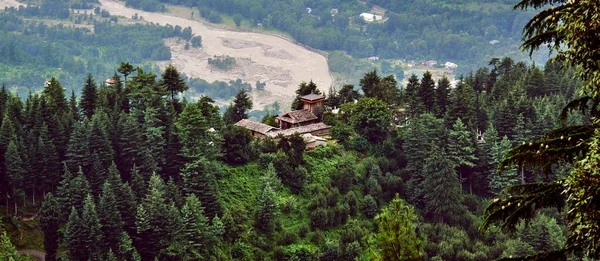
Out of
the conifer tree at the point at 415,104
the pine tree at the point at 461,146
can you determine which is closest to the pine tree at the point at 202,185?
the pine tree at the point at 461,146

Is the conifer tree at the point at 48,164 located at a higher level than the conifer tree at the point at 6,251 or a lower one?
higher

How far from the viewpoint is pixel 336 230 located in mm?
79188

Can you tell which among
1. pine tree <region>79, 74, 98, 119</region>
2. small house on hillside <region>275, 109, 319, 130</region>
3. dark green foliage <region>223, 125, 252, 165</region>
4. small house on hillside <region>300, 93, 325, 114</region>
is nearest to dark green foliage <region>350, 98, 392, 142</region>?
small house on hillside <region>275, 109, 319, 130</region>

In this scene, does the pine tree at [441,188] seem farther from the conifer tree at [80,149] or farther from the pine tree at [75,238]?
the pine tree at [75,238]

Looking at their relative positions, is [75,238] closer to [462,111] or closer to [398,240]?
[398,240]

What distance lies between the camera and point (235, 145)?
263 ft

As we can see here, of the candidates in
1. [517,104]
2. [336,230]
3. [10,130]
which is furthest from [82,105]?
[517,104]

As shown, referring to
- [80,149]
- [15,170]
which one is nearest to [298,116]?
Answer: [80,149]

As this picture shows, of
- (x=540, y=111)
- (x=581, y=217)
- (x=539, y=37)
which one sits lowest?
(x=540, y=111)

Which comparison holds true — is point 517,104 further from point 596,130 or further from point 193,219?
point 596,130

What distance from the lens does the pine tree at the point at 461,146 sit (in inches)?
3467

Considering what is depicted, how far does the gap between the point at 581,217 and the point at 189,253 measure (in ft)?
176

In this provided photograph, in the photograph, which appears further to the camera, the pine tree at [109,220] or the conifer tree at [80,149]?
the conifer tree at [80,149]

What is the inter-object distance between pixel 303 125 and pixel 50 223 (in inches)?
1553
